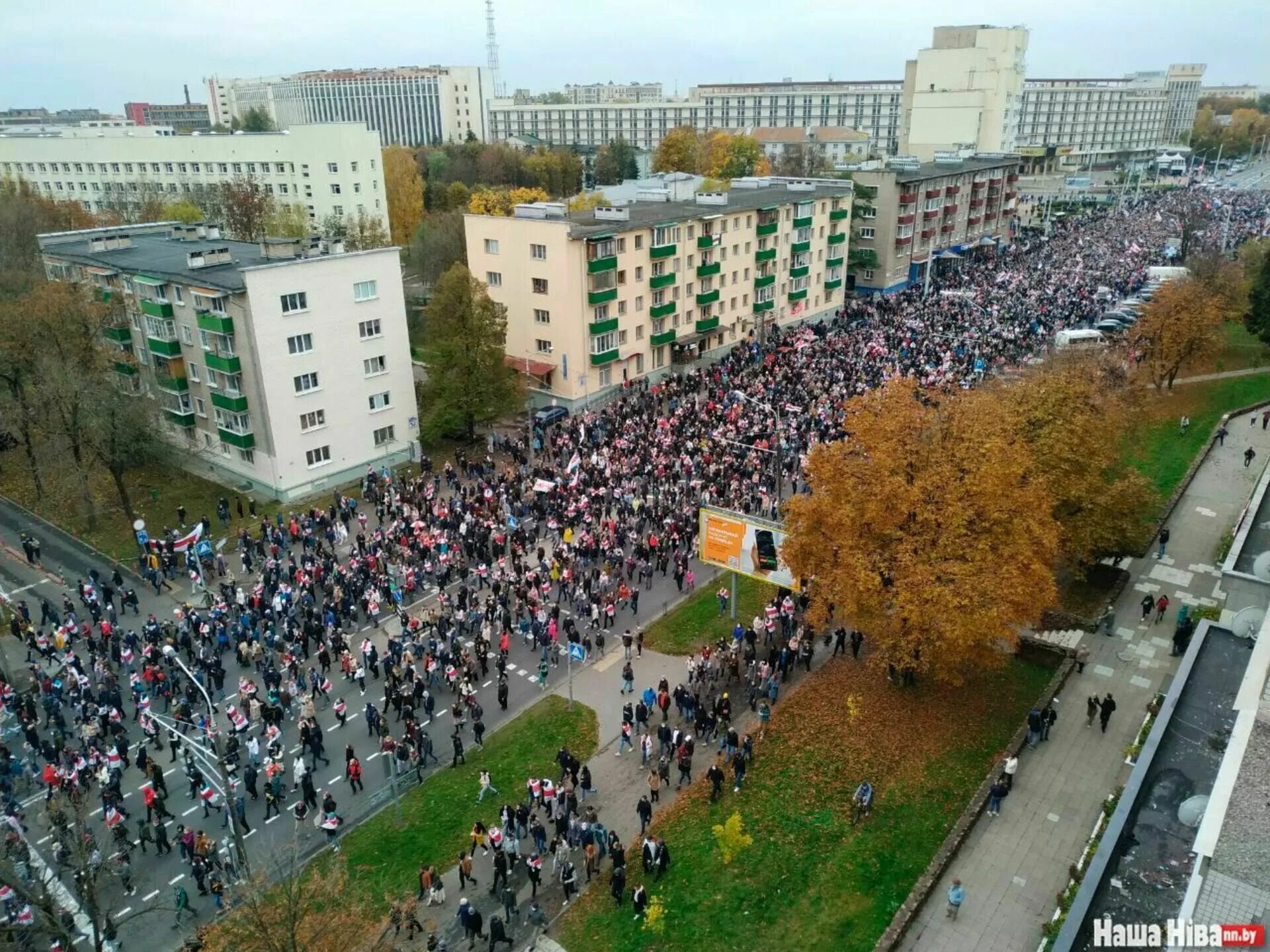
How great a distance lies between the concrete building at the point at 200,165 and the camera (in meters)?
80.8

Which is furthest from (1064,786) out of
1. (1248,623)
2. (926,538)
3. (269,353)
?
(269,353)

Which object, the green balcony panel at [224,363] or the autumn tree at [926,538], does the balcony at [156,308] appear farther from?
the autumn tree at [926,538]

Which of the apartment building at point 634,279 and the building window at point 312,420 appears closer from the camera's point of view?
the building window at point 312,420

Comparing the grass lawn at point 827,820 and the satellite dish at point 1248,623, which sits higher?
the satellite dish at point 1248,623

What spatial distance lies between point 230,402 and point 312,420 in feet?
11.8

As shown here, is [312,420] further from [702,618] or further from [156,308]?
[702,618]

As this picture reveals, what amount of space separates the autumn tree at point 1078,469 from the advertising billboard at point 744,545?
8.42 metres

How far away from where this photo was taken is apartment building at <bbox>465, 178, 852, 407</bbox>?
A: 49312 millimetres

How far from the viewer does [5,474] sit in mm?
42250

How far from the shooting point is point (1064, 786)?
2084 cm

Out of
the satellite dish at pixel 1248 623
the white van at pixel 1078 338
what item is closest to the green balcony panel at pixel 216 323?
the satellite dish at pixel 1248 623

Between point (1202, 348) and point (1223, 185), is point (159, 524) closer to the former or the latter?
point (1202, 348)

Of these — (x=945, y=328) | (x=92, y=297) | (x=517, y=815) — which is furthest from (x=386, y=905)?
(x=945, y=328)

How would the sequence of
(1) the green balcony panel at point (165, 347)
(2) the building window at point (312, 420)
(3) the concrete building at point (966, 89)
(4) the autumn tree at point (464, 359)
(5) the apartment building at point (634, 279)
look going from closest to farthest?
(2) the building window at point (312, 420) < (1) the green balcony panel at point (165, 347) < (4) the autumn tree at point (464, 359) < (5) the apartment building at point (634, 279) < (3) the concrete building at point (966, 89)
